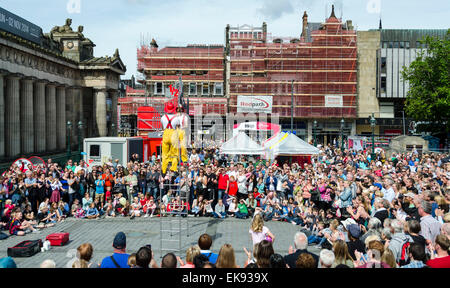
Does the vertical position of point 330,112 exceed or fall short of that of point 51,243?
it exceeds it

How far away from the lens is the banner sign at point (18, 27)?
31.0 meters

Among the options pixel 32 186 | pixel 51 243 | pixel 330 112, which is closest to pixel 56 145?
pixel 32 186

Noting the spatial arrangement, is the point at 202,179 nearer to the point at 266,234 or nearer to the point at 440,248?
the point at 266,234

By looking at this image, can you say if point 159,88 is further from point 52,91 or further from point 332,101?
point 332,101

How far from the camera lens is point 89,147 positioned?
26594 millimetres

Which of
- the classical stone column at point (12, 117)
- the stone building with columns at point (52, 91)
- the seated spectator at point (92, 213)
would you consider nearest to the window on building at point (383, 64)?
the stone building with columns at point (52, 91)

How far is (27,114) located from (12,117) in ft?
11.1

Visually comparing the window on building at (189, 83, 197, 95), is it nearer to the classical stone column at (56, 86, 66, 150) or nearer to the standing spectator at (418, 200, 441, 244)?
the classical stone column at (56, 86, 66, 150)

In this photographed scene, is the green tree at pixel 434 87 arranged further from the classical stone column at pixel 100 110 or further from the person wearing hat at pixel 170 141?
the person wearing hat at pixel 170 141

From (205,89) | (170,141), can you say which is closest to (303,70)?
(205,89)

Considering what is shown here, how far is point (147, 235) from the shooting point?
534 inches

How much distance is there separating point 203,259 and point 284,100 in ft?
184

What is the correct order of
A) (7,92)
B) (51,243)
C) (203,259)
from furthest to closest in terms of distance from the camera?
(7,92) → (51,243) → (203,259)

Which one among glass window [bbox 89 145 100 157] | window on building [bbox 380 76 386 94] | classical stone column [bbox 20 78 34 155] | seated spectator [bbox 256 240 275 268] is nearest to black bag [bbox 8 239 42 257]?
seated spectator [bbox 256 240 275 268]
